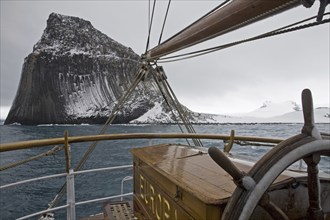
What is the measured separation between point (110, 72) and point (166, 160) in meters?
96.6

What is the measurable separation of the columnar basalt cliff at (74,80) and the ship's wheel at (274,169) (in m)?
72.3

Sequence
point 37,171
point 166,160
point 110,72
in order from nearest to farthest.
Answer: point 166,160
point 37,171
point 110,72

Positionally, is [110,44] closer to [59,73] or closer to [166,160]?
[59,73]

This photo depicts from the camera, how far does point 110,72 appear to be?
95812 mm

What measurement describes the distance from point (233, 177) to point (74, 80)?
94.6m

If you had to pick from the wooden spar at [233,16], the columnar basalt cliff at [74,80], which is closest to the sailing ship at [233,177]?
the wooden spar at [233,16]

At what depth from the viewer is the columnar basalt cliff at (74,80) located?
3246 inches

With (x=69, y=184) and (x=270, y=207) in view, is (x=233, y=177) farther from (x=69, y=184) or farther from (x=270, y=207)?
(x=69, y=184)

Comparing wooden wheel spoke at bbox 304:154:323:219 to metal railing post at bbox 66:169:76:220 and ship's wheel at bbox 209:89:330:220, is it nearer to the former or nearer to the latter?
ship's wheel at bbox 209:89:330:220

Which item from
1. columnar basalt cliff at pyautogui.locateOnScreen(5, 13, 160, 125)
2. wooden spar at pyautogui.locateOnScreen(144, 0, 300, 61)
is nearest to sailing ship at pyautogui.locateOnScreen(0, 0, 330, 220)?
wooden spar at pyautogui.locateOnScreen(144, 0, 300, 61)

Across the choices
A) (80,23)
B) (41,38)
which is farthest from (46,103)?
(80,23)

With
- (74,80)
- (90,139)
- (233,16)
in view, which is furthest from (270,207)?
(74,80)

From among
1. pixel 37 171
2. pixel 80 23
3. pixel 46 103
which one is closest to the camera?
pixel 37 171

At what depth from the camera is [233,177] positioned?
1038 mm
